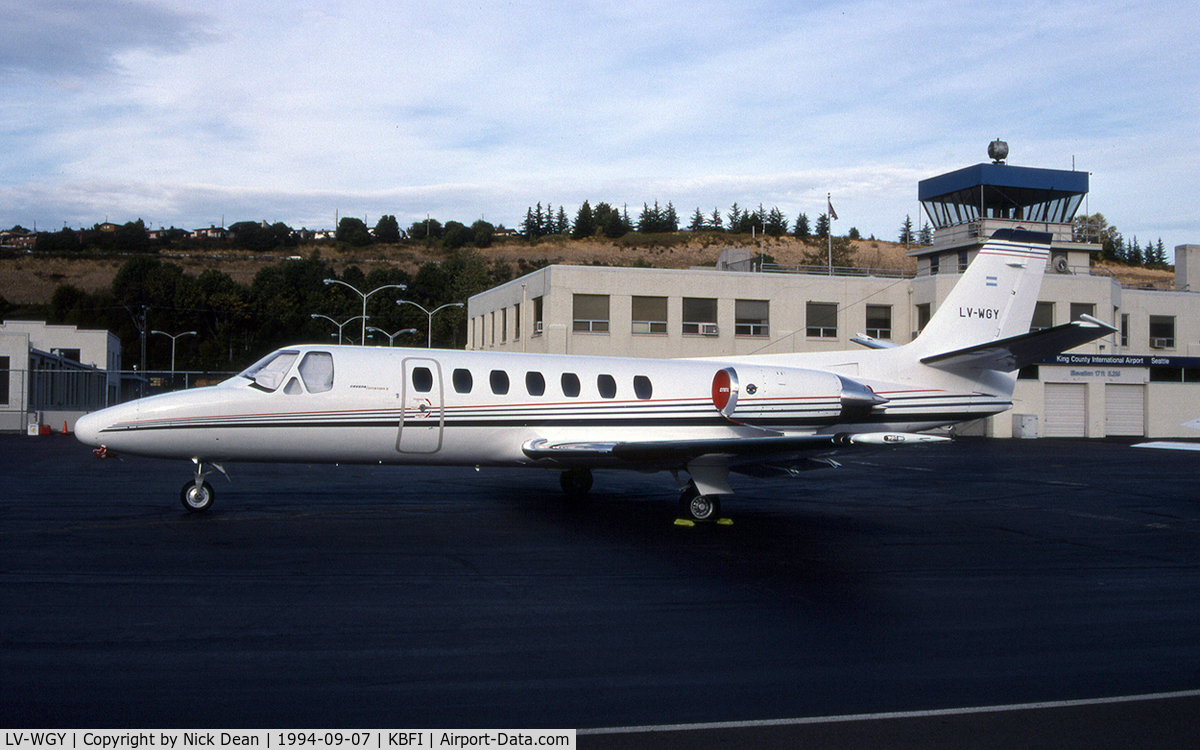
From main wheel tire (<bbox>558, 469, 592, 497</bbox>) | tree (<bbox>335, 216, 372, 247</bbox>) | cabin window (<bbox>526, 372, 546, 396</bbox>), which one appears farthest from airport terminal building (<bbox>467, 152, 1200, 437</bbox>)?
tree (<bbox>335, 216, 372, 247</bbox>)

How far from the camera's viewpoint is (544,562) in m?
11.2

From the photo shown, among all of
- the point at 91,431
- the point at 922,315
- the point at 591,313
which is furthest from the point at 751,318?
the point at 91,431

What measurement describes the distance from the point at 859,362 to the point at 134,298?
112 meters

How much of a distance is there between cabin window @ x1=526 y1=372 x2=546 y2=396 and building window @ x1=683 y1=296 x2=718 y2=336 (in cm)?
3504

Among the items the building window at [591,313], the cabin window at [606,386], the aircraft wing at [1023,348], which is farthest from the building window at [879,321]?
the cabin window at [606,386]

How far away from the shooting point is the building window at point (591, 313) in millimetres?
48750

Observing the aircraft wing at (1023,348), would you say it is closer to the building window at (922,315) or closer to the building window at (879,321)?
the building window at (879,321)

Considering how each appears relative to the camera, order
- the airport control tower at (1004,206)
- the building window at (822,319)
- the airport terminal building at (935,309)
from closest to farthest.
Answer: the airport terminal building at (935,309) < the building window at (822,319) < the airport control tower at (1004,206)

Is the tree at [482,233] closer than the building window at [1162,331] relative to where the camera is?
No

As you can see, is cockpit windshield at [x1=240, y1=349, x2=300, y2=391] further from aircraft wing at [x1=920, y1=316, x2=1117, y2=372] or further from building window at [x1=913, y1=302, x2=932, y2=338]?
building window at [x1=913, y1=302, x2=932, y2=338]

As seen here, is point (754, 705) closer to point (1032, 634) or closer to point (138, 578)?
point (1032, 634)

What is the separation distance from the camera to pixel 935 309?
53.9m

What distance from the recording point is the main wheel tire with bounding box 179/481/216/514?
47.1 ft

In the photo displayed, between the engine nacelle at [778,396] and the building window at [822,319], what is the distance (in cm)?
3640
